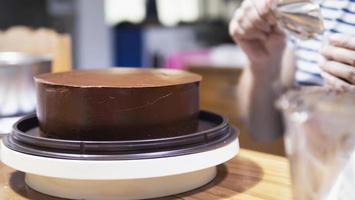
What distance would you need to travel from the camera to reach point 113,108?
1.45ft

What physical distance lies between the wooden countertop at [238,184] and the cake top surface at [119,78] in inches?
4.0

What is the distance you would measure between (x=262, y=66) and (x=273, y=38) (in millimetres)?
226

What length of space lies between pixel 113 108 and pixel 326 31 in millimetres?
390

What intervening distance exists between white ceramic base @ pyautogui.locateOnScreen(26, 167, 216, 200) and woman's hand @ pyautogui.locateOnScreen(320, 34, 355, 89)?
17cm

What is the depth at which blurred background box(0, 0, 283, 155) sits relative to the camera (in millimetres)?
2049

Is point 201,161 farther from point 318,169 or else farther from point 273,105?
point 273,105

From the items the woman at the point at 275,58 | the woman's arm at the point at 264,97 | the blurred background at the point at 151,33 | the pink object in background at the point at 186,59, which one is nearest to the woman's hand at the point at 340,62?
the woman at the point at 275,58

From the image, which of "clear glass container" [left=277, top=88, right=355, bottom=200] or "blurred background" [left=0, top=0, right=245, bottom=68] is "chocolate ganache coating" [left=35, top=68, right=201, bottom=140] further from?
"blurred background" [left=0, top=0, right=245, bottom=68]

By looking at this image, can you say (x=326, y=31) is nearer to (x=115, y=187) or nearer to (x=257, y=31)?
(x=257, y=31)

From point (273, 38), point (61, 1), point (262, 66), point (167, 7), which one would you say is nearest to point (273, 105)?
point (262, 66)

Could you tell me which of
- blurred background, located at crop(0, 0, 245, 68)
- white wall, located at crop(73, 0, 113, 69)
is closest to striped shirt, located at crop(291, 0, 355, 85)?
blurred background, located at crop(0, 0, 245, 68)

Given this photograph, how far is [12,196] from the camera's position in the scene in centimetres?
45

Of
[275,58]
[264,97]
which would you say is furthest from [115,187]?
[264,97]

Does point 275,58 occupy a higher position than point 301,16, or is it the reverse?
point 301,16
